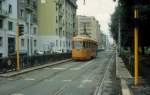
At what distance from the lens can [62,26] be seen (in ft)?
309

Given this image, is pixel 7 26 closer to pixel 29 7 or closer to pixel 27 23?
pixel 27 23

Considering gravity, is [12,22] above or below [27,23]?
below

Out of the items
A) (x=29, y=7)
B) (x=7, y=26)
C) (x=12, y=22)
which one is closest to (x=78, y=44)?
(x=7, y=26)

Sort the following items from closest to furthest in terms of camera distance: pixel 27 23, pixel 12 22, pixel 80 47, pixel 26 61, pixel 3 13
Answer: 1. pixel 26 61
2. pixel 80 47
3. pixel 3 13
4. pixel 12 22
5. pixel 27 23

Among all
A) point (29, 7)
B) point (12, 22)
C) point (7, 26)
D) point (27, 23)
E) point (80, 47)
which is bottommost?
Result: point (80, 47)

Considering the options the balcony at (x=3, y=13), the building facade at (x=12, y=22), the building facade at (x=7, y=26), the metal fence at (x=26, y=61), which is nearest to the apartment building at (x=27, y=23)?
the building facade at (x=12, y=22)

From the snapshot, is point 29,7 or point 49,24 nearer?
point 29,7

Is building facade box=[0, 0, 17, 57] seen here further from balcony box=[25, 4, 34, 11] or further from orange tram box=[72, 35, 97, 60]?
orange tram box=[72, 35, 97, 60]

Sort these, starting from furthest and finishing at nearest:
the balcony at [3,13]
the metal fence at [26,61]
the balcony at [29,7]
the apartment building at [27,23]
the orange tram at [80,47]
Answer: the balcony at [29,7]
the apartment building at [27,23]
the balcony at [3,13]
the orange tram at [80,47]
the metal fence at [26,61]

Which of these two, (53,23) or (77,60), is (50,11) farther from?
(77,60)

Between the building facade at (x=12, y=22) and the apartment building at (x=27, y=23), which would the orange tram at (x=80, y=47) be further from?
the apartment building at (x=27, y=23)

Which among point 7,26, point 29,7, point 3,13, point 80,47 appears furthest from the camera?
point 29,7

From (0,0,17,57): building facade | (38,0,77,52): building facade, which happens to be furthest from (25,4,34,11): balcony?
(38,0,77,52): building facade

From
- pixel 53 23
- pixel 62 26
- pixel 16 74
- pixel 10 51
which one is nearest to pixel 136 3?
pixel 16 74
